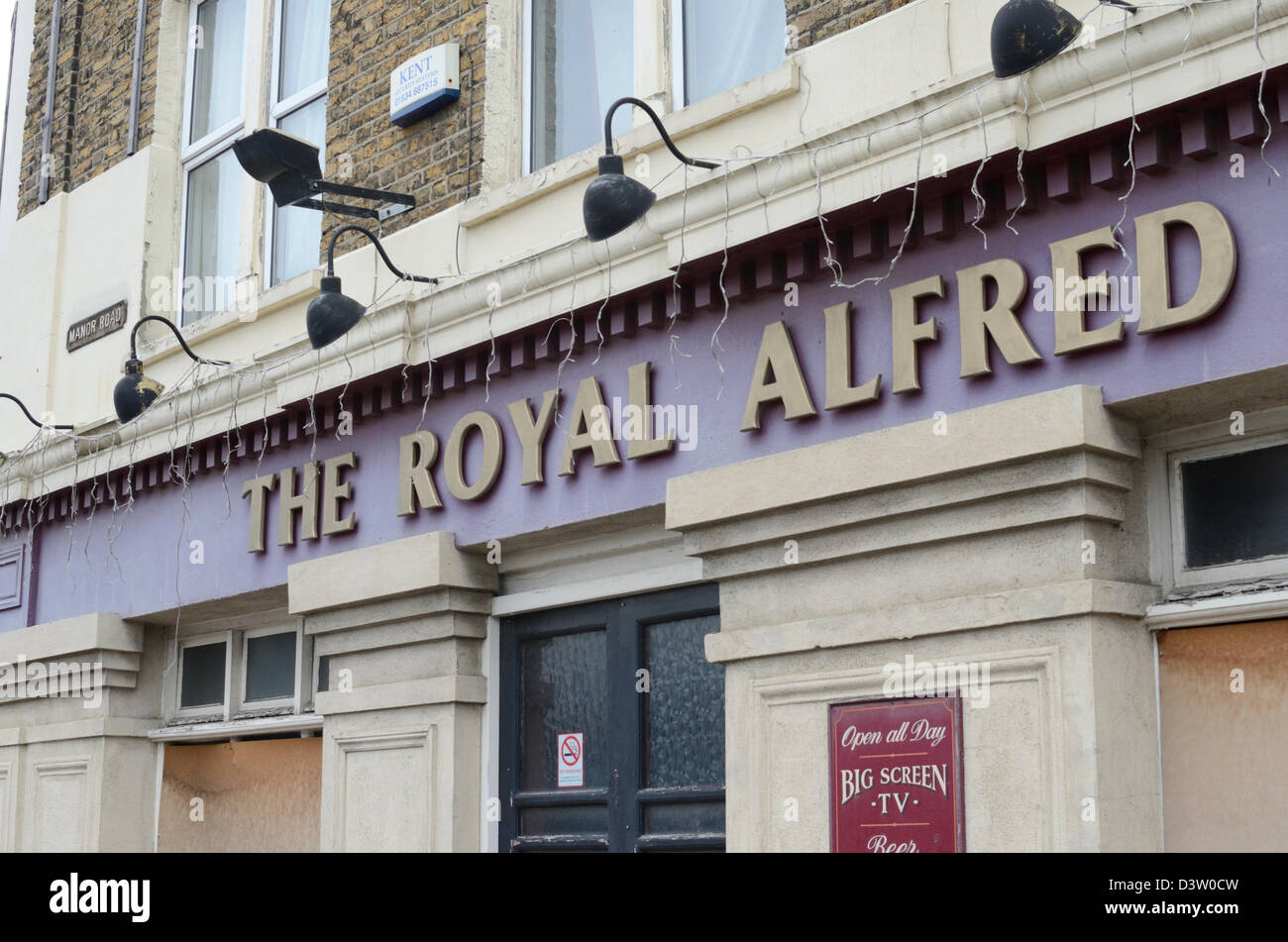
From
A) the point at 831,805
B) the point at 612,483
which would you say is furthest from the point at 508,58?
the point at 831,805

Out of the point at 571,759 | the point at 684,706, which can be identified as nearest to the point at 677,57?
the point at 684,706

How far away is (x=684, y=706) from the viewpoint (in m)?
6.34

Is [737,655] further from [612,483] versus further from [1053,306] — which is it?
[1053,306]

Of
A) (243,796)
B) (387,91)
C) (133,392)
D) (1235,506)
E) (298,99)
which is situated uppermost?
(298,99)

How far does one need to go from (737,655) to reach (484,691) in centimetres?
179

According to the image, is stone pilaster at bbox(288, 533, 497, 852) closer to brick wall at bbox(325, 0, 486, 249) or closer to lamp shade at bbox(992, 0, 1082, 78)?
brick wall at bbox(325, 0, 486, 249)

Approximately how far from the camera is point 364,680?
7.41 m

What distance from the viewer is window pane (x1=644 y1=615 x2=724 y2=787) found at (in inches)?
244

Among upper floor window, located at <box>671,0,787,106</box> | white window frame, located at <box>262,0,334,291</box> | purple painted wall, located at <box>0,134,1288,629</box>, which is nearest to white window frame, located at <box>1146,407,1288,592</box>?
purple painted wall, located at <box>0,134,1288,629</box>

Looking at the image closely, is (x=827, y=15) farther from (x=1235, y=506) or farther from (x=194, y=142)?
(x=194, y=142)

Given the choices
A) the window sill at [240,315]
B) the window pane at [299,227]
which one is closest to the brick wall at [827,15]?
the window sill at [240,315]

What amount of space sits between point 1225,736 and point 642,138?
10.8 ft

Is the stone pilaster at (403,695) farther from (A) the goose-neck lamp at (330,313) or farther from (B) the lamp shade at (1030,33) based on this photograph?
(B) the lamp shade at (1030,33)

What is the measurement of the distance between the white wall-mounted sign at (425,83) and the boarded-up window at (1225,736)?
14.0 feet
